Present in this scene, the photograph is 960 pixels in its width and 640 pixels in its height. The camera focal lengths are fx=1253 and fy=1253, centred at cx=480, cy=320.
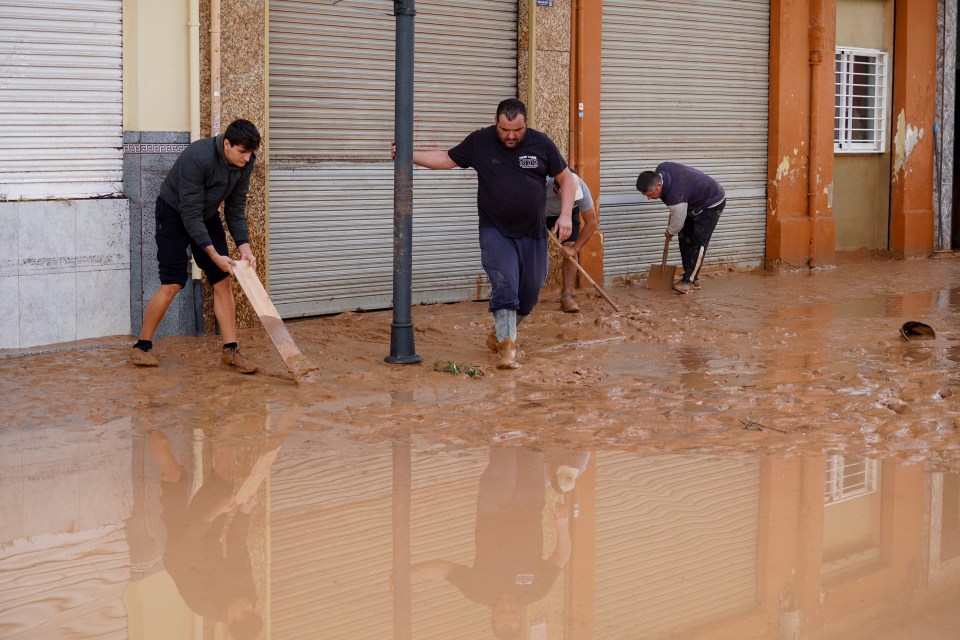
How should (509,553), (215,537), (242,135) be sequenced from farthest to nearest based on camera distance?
(242,135)
(215,537)
(509,553)

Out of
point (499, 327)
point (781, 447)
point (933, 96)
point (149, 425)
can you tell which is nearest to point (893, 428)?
point (781, 447)

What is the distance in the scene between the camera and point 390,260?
10.9 meters

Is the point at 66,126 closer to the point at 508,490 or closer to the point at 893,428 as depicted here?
the point at 508,490

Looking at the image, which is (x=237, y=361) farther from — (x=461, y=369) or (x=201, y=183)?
(x=461, y=369)

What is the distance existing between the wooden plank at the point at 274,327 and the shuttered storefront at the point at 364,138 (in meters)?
2.05

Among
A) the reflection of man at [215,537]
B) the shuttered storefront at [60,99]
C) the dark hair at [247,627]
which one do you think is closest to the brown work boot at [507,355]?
the reflection of man at [215,537]

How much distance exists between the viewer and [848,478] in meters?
5.71

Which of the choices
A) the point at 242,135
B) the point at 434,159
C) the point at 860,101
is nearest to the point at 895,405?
the point at 434,159

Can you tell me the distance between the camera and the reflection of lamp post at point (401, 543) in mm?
4168

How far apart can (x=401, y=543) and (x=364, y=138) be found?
246 inches

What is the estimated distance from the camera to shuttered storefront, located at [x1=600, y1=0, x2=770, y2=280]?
12875 millimetres

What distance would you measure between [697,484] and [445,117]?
248 inches

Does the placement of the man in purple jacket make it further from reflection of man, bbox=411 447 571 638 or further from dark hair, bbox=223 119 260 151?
reflection of man, bbox=411 447 571 638

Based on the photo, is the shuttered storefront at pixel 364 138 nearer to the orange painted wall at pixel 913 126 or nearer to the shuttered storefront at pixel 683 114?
the shuttered storefront at pixel 683 114
